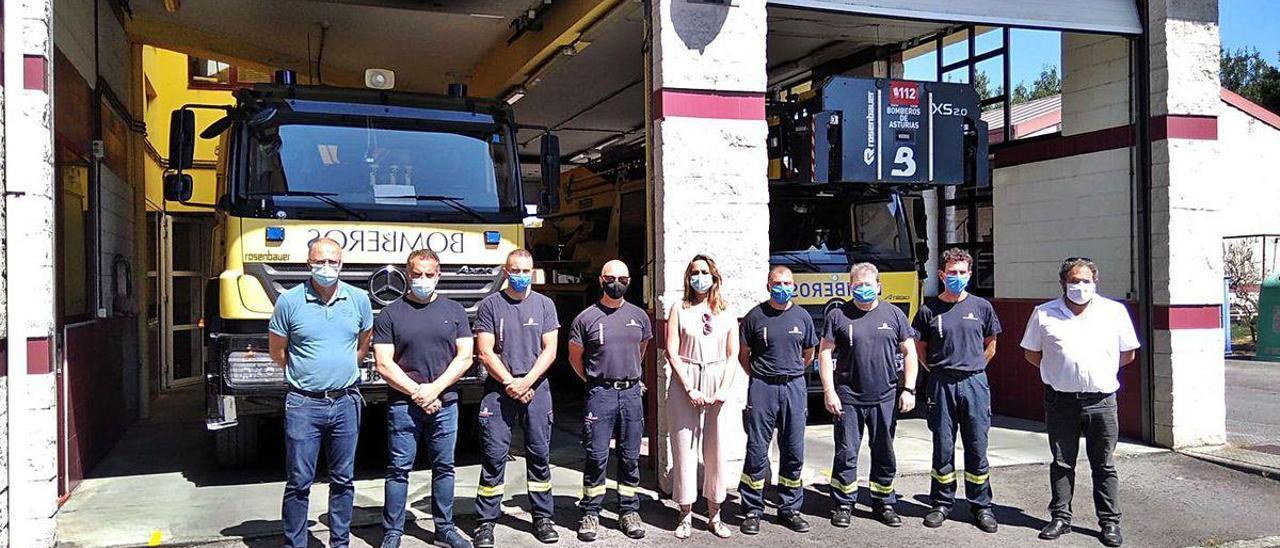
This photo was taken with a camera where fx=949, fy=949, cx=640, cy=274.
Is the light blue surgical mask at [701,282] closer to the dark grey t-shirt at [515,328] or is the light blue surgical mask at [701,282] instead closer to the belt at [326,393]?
the dark grey t-shirt at [515,328]

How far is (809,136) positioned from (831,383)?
389 centimetres

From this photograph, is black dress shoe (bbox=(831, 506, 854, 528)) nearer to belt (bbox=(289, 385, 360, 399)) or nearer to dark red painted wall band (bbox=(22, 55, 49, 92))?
belt (bbox=(289, 385, 360, 399))

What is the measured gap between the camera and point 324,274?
17.7 ft

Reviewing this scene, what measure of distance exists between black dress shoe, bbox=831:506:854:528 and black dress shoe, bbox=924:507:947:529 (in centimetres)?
50

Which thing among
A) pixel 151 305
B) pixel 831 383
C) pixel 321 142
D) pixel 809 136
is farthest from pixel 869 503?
pixel 151 305

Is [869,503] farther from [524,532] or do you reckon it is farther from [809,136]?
[809,136]

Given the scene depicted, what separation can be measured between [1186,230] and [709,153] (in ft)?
15.2

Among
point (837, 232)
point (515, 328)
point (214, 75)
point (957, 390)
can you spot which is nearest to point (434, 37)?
point (837, 232)

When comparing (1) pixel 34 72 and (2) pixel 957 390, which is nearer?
(1) pixel 34 72

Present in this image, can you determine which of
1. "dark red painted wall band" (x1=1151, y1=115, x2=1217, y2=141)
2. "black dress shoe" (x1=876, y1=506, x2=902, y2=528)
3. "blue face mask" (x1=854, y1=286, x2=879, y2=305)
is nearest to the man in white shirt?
A: "black dress shoe" (x1=876, y1=506, x2=902, y2=528)

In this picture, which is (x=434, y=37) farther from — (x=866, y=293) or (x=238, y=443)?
(x=866, y=293)

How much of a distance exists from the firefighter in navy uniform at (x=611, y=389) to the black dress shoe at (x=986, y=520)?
7.29ft

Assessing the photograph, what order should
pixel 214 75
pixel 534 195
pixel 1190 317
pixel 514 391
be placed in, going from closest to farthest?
1. pixel 514 391
2. pixel 1190 317
3. pixel 534 195
4. pixel 214 75

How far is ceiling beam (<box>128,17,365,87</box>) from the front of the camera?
10.7 m
